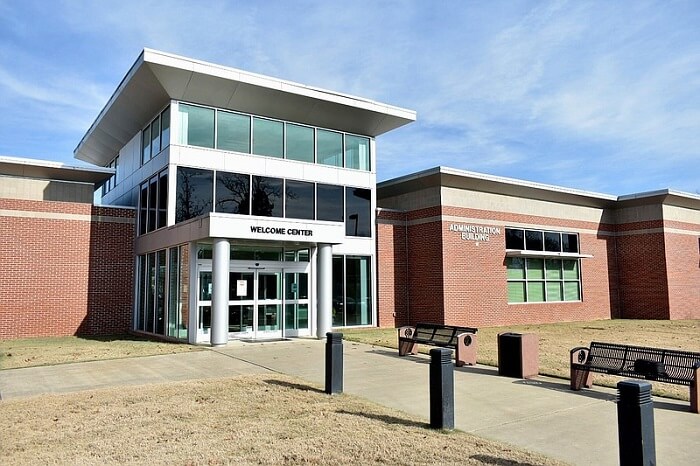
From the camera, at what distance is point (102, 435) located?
6418 mm

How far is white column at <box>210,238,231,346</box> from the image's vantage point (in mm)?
14961

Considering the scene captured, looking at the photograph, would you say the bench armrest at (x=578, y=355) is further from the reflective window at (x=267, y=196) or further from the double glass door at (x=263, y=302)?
the reflective window at (x=267, y=196)

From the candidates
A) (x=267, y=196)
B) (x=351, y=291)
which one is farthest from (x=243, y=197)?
(x=351, y=291)

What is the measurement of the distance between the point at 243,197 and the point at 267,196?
917mm

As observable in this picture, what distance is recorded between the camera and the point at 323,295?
1691cm

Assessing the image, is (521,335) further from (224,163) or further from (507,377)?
(224,163)

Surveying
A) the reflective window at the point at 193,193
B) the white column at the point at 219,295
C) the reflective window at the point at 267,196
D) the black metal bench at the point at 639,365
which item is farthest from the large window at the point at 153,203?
the black metal bench at the point at 639,365

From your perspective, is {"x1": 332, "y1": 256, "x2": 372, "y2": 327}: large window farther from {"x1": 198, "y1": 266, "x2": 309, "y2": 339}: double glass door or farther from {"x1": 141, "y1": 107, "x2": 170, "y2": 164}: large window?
{"x1": 141, "y1": 107, "x2": 170, "y2": 164}: large window

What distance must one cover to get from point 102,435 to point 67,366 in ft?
19.9

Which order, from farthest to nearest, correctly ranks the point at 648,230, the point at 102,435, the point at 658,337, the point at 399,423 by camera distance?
the point at 648,230 → the point at 658,337 → the point at 399,423 → the point at 102,435

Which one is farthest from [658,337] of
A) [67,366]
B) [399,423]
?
[67,366]

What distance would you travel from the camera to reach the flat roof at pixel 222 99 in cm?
1730

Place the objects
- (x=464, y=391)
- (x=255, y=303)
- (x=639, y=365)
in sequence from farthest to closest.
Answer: (x=255, y=303)
(x=464, y=391)
(x=639, y=365)

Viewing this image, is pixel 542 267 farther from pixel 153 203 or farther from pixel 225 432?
pixel 225 432
